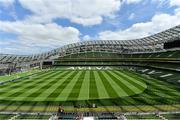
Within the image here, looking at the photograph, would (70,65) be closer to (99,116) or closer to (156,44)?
(156,44)

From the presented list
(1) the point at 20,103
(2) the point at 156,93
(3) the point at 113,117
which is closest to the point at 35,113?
(1) the point at 20,103

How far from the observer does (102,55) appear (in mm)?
154625

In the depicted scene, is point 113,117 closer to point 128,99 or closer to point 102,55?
point 128,99

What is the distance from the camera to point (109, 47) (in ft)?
552

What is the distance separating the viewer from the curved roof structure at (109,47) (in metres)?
129

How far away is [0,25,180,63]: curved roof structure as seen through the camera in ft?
423

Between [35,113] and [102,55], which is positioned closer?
[35,113]

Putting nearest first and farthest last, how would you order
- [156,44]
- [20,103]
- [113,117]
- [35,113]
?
[113,117] → [35,113] → [20,103] → [156,44]

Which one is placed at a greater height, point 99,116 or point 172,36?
point 172,36

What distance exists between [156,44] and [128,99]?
324ft

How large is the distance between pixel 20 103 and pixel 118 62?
103 metres

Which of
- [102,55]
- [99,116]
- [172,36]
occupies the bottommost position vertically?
[99,116]

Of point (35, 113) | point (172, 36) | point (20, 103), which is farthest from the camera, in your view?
point (172, 36)

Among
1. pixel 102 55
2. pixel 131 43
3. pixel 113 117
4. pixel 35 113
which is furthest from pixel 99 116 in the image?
pixel 131 43
